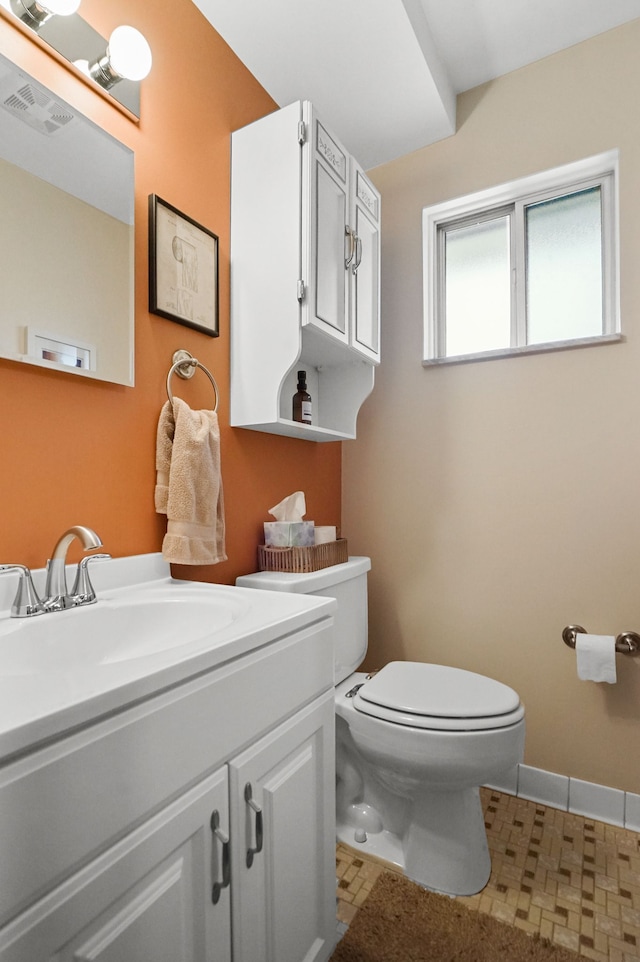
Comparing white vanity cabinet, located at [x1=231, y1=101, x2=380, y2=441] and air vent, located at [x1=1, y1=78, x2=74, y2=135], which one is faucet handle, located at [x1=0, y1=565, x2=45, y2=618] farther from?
air vent, located at [x1=1, y1=78, x2=74, y2=135]

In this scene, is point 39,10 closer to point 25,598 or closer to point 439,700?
point 25,598

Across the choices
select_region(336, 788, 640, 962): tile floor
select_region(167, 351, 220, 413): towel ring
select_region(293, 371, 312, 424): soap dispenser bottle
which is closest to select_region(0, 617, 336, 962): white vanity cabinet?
select_region(336, 788, 640, 962): tile floor

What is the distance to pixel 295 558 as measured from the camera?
1571 millimetres

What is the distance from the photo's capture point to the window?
1.77 meters

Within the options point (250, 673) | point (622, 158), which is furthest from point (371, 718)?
point (622, 158)

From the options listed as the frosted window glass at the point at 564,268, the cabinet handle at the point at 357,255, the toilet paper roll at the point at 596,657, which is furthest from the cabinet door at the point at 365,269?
the toilet paper roll at the point at 596,657

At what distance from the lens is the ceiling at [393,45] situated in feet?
4.94

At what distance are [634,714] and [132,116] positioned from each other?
7.23 ft

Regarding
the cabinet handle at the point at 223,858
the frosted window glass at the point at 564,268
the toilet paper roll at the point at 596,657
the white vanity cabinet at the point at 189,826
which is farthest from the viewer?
the frosted window glass at the point at 564,268

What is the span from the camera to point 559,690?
1724mm

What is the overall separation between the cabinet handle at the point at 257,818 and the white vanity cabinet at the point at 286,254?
96 cm

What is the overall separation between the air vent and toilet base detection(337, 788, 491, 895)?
1.83 metres

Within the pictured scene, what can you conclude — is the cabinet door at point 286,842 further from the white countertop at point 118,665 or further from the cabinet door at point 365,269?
the cabinet door at point 365,269

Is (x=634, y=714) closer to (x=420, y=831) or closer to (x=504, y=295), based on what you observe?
(x=420, y=831)
